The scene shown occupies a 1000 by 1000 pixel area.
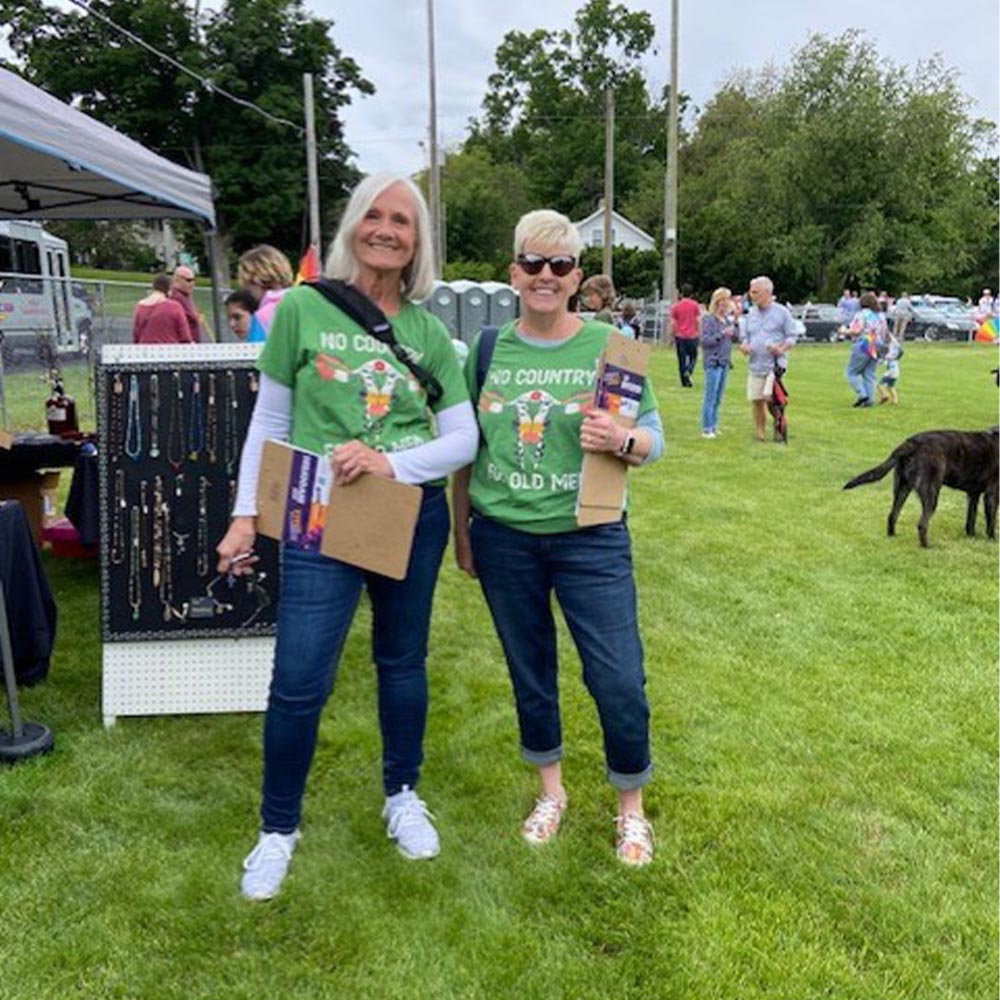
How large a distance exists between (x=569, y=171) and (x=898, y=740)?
6360cm

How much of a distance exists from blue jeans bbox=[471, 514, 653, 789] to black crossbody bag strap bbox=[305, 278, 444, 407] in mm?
481

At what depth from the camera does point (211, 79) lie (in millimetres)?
35125

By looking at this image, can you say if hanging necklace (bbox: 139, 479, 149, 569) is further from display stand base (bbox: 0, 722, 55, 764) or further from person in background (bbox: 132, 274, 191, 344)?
person in background (bbox: 132, 274, 191, 344)

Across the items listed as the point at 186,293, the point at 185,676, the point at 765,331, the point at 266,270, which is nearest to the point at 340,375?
the point at 185,676

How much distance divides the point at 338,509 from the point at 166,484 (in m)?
1.48

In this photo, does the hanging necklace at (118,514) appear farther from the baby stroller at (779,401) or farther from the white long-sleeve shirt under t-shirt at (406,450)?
the baby stroller at (779,401)

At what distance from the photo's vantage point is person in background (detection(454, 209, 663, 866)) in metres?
2.31

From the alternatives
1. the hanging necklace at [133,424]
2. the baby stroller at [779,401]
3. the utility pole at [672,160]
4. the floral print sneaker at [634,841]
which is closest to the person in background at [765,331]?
the baby stroller at [779,401]

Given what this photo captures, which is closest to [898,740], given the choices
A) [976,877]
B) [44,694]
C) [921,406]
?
[976,877]

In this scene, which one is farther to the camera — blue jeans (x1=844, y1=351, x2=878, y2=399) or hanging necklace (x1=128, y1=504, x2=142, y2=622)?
blue jeans (x1=844, y1=351, x2=878, y2=399)

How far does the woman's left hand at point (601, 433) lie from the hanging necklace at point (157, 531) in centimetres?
189

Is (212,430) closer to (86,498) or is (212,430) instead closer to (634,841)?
(86,498)

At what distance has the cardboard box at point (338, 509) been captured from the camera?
2.21m

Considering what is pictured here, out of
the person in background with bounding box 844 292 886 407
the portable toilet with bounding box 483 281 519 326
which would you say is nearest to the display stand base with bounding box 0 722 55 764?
the portable toilet with bounding box 483 281 519 326
